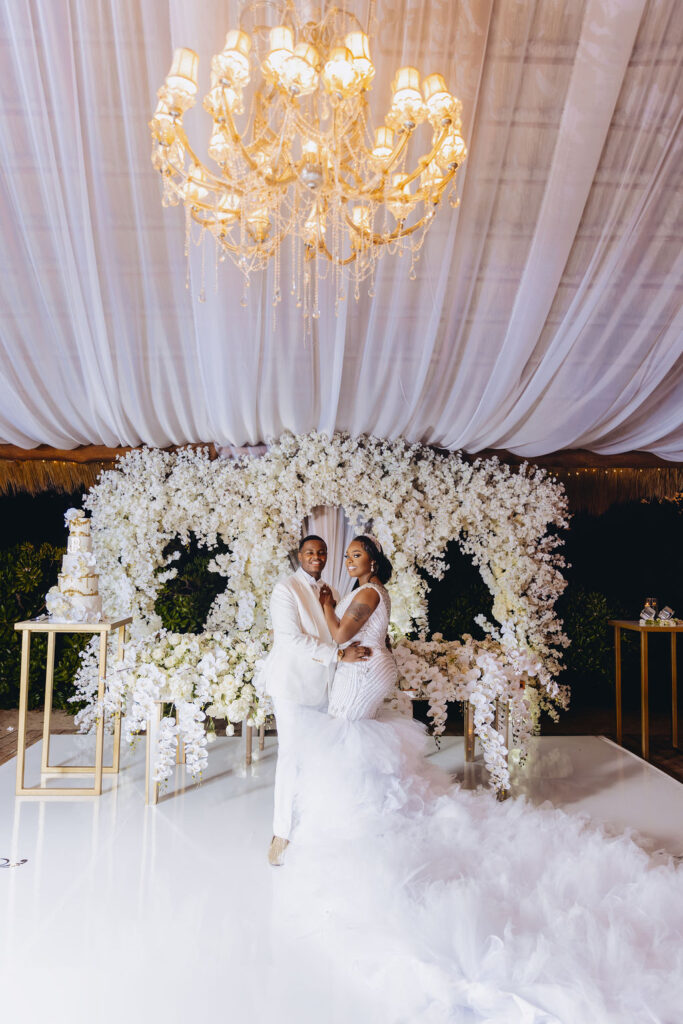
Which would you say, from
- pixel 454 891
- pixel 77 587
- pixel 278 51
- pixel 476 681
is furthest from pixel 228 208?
pixel 476 681

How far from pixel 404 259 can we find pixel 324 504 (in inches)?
109

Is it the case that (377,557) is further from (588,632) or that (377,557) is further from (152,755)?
(588,632)

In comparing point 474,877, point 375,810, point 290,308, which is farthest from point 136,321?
point 474,877

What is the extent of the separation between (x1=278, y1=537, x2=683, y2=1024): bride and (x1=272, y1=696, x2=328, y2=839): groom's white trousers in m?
0.10

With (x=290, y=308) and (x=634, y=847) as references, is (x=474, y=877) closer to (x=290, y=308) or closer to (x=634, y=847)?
(x=634, y=847)

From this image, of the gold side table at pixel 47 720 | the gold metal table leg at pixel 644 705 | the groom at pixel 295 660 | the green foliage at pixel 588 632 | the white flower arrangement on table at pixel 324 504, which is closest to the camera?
the groom at pixel 295 660

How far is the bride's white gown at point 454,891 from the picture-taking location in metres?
2.15

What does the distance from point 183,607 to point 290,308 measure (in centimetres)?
347

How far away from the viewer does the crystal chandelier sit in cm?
211

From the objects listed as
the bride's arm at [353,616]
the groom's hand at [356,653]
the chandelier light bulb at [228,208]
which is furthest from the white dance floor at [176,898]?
the chandelier light bulb at [228,208]

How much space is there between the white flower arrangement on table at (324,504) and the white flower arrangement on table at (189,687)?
1.16 m

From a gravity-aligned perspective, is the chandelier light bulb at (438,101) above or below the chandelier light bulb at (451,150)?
above

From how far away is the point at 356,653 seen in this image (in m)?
3.60

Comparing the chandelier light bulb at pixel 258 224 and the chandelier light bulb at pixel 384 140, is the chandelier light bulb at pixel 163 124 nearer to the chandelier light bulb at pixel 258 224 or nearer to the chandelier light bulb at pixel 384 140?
the chandelier light bulb at pixel 258 224
